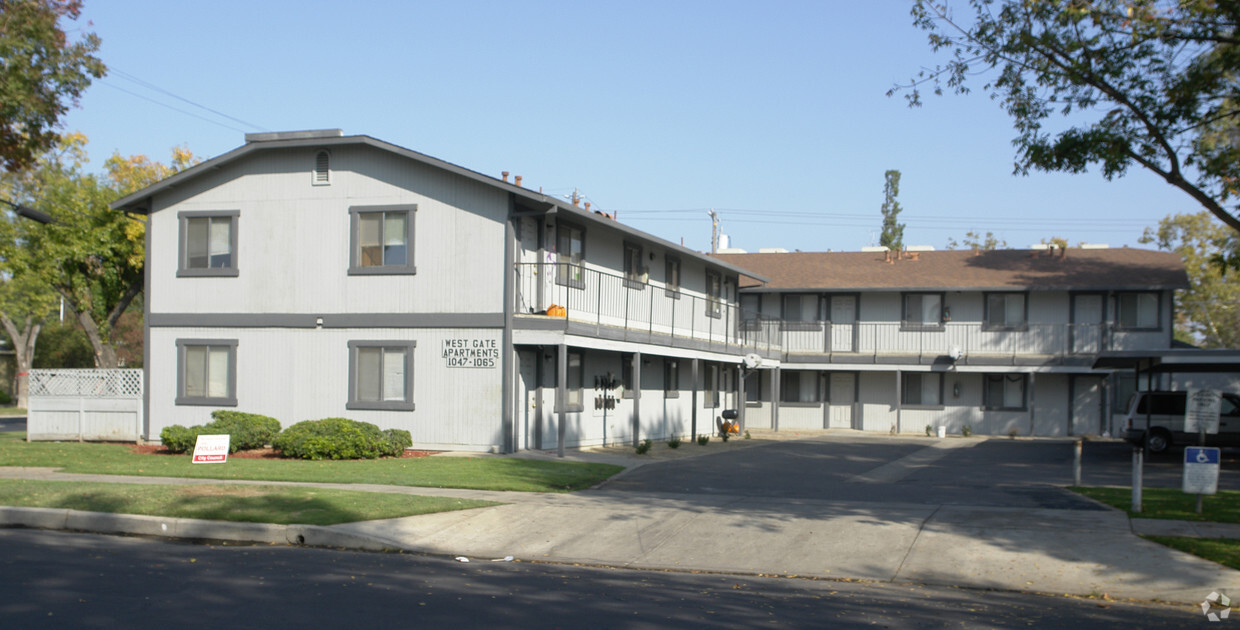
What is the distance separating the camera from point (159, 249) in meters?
24.1

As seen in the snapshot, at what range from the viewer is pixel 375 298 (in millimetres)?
22453

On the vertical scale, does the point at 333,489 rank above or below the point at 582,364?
below

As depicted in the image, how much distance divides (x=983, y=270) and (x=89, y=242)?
32.2 m

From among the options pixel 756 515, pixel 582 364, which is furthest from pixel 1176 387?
pixel 756 515

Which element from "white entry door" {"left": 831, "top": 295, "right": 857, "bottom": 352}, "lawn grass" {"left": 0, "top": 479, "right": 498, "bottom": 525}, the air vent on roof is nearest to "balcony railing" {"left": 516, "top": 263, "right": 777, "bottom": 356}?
the air vent on roof

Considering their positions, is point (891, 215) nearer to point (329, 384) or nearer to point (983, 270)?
point (983, 270)

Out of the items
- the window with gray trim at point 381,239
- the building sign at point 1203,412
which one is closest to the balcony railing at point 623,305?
the window with gray trim at point 381,239

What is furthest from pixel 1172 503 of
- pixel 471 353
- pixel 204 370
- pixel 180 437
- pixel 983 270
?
pixel 983 270

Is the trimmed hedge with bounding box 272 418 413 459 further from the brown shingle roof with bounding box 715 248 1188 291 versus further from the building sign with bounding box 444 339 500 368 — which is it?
the brown shingle roof with bounding box 715 248 1188 291

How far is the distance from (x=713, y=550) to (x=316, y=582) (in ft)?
15.2

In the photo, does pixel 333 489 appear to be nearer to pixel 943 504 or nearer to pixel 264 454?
pixel 264 454

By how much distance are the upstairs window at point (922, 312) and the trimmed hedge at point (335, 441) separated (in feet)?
73.3

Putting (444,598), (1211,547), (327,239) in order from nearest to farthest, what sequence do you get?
(444,598), (1211,547), (327,239)

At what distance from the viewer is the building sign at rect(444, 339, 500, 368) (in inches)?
847
